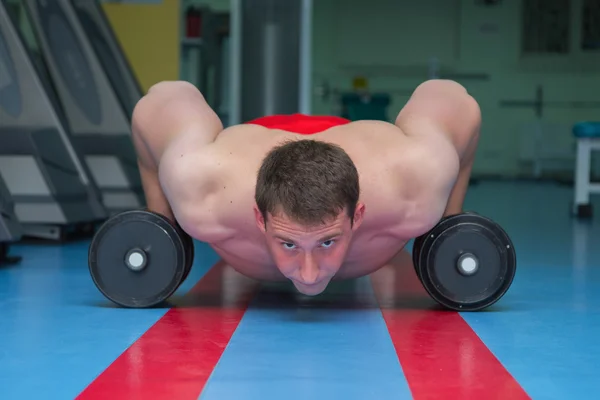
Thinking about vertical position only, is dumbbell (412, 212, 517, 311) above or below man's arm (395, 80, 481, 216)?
below

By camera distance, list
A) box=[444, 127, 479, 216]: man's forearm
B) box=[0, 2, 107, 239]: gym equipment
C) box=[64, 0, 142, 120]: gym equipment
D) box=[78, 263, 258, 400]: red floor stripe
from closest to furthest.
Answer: box=[78, 263, 258, 400]: red floor stripe, box=[444, 127, 479, 216]: man's forearm, box=[0, 2, 107, 239]: gym equipment, box=[64, 0, 142, 120]: gym equipment

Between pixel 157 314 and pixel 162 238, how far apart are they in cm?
25

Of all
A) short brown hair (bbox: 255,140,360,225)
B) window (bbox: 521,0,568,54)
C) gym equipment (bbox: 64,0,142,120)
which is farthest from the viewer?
window (bbox: 521,0,568,54)

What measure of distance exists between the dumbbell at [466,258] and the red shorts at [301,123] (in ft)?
1.69

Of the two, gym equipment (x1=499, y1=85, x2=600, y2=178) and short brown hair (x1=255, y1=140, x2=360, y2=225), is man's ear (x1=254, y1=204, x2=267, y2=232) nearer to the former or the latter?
short brown hair (x1=255, y1=140, x2=360, y2=225)

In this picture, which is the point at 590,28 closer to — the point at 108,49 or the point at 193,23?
the point at 193,23

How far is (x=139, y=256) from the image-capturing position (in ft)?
9.69

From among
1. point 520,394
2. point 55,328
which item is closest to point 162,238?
point 55,328

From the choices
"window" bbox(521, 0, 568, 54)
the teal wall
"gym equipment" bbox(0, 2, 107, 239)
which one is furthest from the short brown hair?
"window" bbox(521, 0, 568, 54)

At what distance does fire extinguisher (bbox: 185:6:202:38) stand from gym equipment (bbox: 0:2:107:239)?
18.6 ft

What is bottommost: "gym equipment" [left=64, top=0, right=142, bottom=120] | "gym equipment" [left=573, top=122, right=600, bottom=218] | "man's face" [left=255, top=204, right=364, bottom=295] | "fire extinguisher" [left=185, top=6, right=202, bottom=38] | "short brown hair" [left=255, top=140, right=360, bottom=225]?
"gym equipment" [left=573, top=122, right=600, bottom=218]

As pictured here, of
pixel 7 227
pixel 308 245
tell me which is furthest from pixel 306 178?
pixel 7 227

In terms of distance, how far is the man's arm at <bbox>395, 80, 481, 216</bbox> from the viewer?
293cm

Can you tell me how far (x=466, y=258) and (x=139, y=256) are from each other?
107 centimetres
